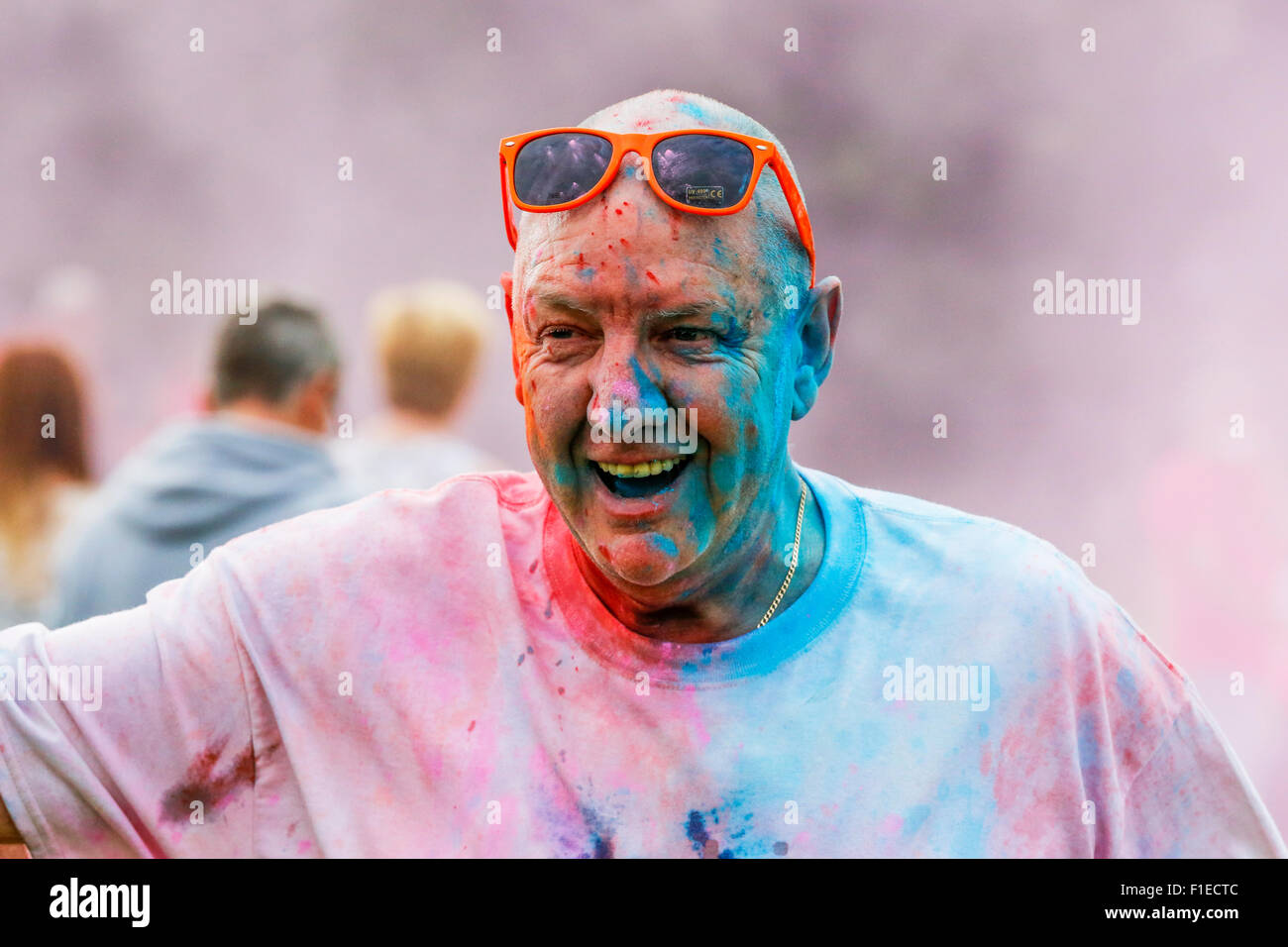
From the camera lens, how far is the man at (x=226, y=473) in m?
4.56

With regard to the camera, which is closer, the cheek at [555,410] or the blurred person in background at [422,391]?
the cheek at [555,410]

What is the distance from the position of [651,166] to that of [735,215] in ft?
0.54

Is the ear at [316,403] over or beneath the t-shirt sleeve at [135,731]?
over

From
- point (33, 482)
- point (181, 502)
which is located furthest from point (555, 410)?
point (33, 482)

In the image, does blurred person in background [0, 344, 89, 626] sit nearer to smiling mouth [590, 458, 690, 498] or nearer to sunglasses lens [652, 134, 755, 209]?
smiling mouth [590, 458, 690, 498]

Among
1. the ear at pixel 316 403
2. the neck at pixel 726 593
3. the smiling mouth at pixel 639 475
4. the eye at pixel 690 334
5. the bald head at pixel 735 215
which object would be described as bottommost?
the neck at pixel 726 593

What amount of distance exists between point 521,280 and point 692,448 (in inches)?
17.2

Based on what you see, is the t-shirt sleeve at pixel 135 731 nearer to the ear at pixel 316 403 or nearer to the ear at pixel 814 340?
the ear at pixel 814 340

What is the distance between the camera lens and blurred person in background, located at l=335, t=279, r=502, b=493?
5.21 metres

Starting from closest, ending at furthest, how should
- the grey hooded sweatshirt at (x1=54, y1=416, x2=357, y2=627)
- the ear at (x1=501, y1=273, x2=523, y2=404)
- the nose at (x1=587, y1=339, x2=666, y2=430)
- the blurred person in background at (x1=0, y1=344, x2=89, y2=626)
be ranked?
the nose at (x1=587, y1=339, x2=666, y2=430)
the ear at (x1=501, y1=273, x2=523, y2=404)
the grey hooded sweatshirt at (x1=54, y1=416, x2=357, y2=627)
the blurred person in background at (x1=0, y1=344, x2=89, y2=626)

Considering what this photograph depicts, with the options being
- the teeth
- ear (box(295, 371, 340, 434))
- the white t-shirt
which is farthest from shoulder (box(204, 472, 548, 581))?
ear (box(295, 371, 340, 434))

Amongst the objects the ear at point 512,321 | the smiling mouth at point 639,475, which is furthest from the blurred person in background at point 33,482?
the smiling mouth at point 639,475

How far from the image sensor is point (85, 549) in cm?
458

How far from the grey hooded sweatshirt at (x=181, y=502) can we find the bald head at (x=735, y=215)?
253cm
